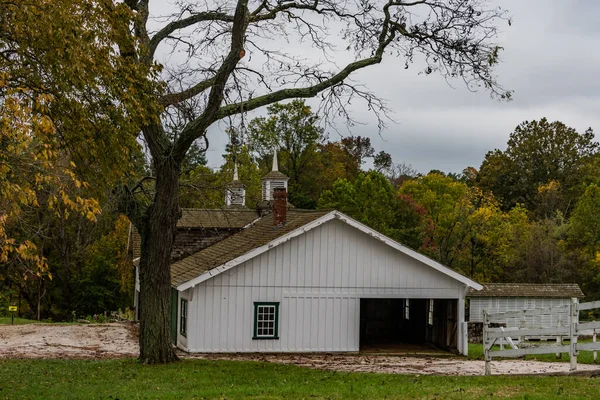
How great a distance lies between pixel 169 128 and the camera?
1906cm

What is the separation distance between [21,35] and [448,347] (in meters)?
20.0

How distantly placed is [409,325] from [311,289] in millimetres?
8107

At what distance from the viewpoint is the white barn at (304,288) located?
25.0m

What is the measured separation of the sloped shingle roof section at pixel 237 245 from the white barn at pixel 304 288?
119 mm

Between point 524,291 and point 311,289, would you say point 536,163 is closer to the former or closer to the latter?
point 524,291

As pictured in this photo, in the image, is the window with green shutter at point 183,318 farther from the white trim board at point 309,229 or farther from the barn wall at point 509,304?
the barn wall at point 509,304

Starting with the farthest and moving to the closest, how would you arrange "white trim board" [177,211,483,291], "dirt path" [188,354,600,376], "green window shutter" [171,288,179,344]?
"green window shutter" [171,288,179,344]
"white trim board" [177,211,483,291]
"dirt path" [188,354,600,376]

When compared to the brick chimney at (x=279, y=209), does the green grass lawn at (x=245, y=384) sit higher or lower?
lower

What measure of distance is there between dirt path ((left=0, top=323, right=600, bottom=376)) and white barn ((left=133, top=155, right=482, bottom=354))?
863mm

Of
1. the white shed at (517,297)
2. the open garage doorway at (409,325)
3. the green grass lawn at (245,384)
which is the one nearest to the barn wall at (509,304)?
the white shed at (517,297)

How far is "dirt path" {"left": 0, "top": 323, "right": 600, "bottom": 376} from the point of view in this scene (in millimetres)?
20156

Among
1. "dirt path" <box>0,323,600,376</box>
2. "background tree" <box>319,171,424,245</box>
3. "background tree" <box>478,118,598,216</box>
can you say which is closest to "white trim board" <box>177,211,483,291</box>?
"dirt path" <box>0,323,600,376</box>

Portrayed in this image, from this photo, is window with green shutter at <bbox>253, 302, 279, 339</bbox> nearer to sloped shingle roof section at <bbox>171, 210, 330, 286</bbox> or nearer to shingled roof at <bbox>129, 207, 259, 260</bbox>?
sloped shingle roof section at <bbox>171, 210, 330, 286</bbox>

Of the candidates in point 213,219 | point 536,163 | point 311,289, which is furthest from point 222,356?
point 536,163
